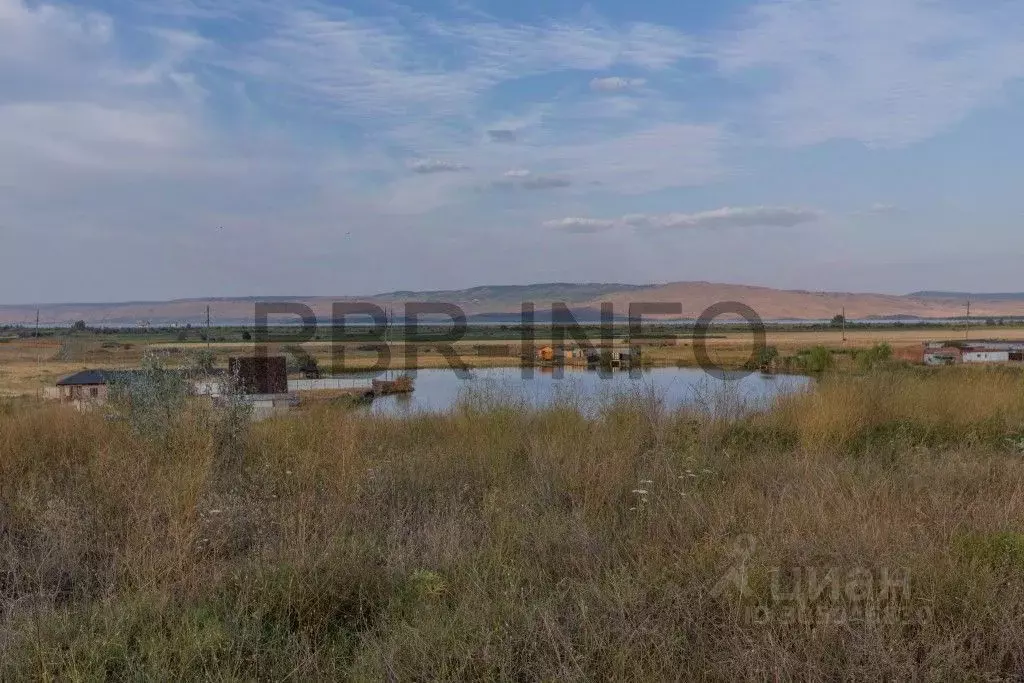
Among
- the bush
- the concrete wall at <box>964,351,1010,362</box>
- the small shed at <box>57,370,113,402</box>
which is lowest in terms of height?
the concrete wall at <box>964,351,1010,362</box>

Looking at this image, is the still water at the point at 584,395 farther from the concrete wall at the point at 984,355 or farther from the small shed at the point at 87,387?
the concrete wall at the point at 984,355

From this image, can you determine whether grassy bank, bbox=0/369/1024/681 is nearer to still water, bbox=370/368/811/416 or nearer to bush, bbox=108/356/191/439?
bush, bbox=108/356/191/439

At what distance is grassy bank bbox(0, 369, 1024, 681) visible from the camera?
2910 millimetres

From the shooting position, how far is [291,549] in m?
3.82

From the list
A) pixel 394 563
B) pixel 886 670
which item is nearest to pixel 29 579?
pixel 394 563

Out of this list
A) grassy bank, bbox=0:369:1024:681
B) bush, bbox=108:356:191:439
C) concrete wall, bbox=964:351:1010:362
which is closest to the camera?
grassy bank, bbox=0:369:1024:681

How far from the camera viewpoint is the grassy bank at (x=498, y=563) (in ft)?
9.55

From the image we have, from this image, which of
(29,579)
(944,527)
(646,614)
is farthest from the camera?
(944,527)

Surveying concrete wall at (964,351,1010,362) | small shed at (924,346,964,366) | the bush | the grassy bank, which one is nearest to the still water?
the grassy bank

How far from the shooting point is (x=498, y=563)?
379 cm

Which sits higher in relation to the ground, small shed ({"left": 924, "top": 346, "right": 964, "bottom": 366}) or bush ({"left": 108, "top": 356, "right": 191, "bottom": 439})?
bush ({"left": 108, "top": 356, "right": 191, "bottom": 439})

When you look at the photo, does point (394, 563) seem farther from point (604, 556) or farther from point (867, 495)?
→ point (867, 495)

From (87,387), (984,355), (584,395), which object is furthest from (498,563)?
(984,355)

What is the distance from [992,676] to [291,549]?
3.37 m
